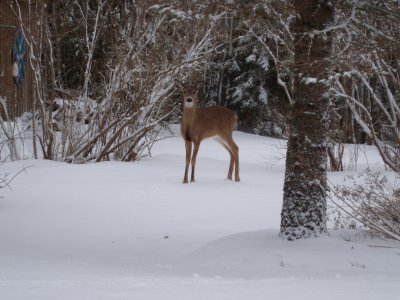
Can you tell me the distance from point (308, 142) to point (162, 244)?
69.5 inches

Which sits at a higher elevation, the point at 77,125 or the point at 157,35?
the point at 157,35

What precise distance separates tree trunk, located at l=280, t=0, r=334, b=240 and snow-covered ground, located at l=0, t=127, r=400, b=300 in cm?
19

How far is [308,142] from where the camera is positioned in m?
5.65

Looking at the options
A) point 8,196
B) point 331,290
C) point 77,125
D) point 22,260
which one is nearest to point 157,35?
point 77,125

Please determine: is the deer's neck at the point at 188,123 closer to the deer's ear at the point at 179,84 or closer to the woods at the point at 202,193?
the woods at the point at 202,193

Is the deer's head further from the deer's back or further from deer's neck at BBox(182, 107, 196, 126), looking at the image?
the deer's back

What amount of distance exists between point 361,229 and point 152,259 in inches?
81.3

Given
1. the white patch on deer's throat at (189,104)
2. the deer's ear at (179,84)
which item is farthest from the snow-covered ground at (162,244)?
the deer's ear at (179,84)

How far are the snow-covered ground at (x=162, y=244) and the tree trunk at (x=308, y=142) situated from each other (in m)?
0.19

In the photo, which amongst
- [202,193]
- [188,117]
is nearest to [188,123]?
[188,117]

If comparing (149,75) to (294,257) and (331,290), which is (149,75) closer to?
(294,257)

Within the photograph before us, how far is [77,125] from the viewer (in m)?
12.3

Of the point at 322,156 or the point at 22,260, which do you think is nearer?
the point at 22,260

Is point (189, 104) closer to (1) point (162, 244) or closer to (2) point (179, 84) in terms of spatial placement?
(2) point (179, 84)
